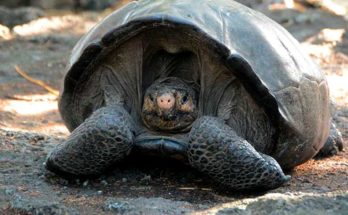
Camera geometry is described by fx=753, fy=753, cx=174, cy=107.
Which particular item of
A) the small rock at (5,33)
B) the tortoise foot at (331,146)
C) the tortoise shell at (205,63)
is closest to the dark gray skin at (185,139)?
the tortoise shell at (205,63)

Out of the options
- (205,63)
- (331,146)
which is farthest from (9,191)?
(331,146)

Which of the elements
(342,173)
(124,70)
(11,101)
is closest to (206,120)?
(124,70)

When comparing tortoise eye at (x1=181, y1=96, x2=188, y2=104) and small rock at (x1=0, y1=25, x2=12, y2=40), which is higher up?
tortoise eye at (x1=181, y1=96, x2=188, y2=104)

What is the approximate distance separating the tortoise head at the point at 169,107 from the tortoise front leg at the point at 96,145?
0.11 metres

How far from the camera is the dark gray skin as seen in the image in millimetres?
3209

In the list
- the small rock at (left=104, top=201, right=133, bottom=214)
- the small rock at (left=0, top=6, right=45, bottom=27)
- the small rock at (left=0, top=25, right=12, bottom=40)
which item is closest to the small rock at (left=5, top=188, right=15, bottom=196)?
the small rock at (left=104, top=201, right=133, bottom=214)

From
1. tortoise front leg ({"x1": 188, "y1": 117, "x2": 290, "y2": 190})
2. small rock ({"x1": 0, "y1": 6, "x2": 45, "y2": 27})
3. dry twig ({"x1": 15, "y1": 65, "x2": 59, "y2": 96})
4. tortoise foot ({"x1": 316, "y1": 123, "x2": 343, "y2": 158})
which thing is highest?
tortoise front leg ({"x1": 188, "y1": 117, "x2": 290, "y2": 190})

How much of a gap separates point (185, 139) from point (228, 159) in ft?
0.94

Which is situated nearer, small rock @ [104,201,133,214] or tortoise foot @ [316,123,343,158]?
small rock @ [104,201,133,214]

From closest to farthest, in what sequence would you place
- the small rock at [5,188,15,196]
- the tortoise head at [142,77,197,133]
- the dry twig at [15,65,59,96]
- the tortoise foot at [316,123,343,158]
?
the small rock at [5,188,15,196] < the tortoise head at [142,77,197,133] < the tortoise foot at [316,123,343,158] < the dry twig at [15,65,59,96]

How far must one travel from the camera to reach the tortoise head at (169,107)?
344 centimetres

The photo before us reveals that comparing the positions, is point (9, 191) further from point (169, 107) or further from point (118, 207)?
point (169, 107)

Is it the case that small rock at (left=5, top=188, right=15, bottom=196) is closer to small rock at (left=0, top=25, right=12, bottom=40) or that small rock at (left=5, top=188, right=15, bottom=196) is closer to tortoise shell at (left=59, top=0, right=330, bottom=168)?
tortoise shell at (left=59, top=0, right=330, bottom=168)

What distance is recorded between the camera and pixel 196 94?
3.56 meters
